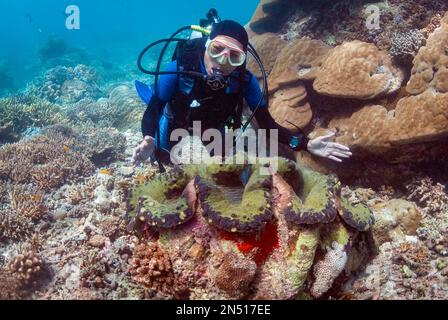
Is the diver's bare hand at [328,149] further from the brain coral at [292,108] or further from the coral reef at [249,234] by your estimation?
the brain coral at [292,108]

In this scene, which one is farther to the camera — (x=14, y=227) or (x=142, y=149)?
(x=14, y=227)

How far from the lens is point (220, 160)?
344cm

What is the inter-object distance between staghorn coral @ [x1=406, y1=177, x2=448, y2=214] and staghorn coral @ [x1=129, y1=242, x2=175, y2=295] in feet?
11.2

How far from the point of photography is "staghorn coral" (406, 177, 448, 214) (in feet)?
13.9

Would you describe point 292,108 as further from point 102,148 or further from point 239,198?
point 102,148

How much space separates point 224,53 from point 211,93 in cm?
53

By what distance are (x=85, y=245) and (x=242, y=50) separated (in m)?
3.03

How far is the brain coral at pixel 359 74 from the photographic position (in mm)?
4812

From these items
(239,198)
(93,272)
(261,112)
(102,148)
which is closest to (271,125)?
(261,112)

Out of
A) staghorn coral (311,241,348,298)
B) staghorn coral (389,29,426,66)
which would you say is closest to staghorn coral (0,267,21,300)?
staghorn coral (311,241,348,298)

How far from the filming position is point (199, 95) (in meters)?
3.96

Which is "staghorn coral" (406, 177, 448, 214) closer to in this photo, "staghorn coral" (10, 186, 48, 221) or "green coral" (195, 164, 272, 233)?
"green coral" (195, 164, 272, 233)
